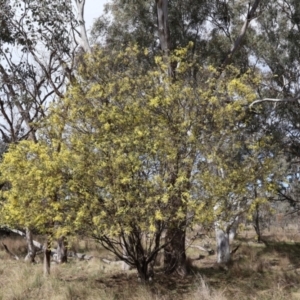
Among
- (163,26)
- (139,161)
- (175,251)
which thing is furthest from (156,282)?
(163,26)

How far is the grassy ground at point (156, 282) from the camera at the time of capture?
7277mm

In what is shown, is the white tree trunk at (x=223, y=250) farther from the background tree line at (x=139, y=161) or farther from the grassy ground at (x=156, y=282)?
the background tree line at (x=139, y=161)

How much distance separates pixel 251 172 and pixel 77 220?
285 cm

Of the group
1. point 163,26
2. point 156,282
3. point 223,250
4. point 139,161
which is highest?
point 163,26

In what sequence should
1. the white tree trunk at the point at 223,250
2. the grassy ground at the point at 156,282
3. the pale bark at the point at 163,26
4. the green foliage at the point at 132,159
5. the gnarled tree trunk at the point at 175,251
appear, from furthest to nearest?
the white tree trunk at the point at 223,250 < the pale bark at the point at 163,26 < the gnarled tree trunk at the point at 175,251 < the grassy ground at the point at 156,282 < the green foliage at the point at 132,159

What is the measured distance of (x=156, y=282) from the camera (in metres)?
7.89

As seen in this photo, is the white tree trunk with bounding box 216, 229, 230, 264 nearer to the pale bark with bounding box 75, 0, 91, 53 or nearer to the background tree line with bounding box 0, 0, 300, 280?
the background tree line with bounding box 0, 0, 300, 280

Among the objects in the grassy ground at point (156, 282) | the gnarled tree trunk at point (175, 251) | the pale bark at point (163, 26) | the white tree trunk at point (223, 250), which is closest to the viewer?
the grassy ground at point (156, 282)

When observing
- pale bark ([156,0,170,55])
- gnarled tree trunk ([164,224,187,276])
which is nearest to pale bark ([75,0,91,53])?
pale bark ([156,0,170,55])

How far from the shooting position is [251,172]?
22.9 feet

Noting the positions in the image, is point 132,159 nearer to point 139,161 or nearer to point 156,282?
point 139,161

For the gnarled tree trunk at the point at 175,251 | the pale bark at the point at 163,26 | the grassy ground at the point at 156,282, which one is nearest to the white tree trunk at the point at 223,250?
the grassy ground at the point at 156,282

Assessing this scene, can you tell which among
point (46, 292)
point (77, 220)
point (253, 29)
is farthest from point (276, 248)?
point (77, 220)

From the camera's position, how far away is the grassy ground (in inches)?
287
